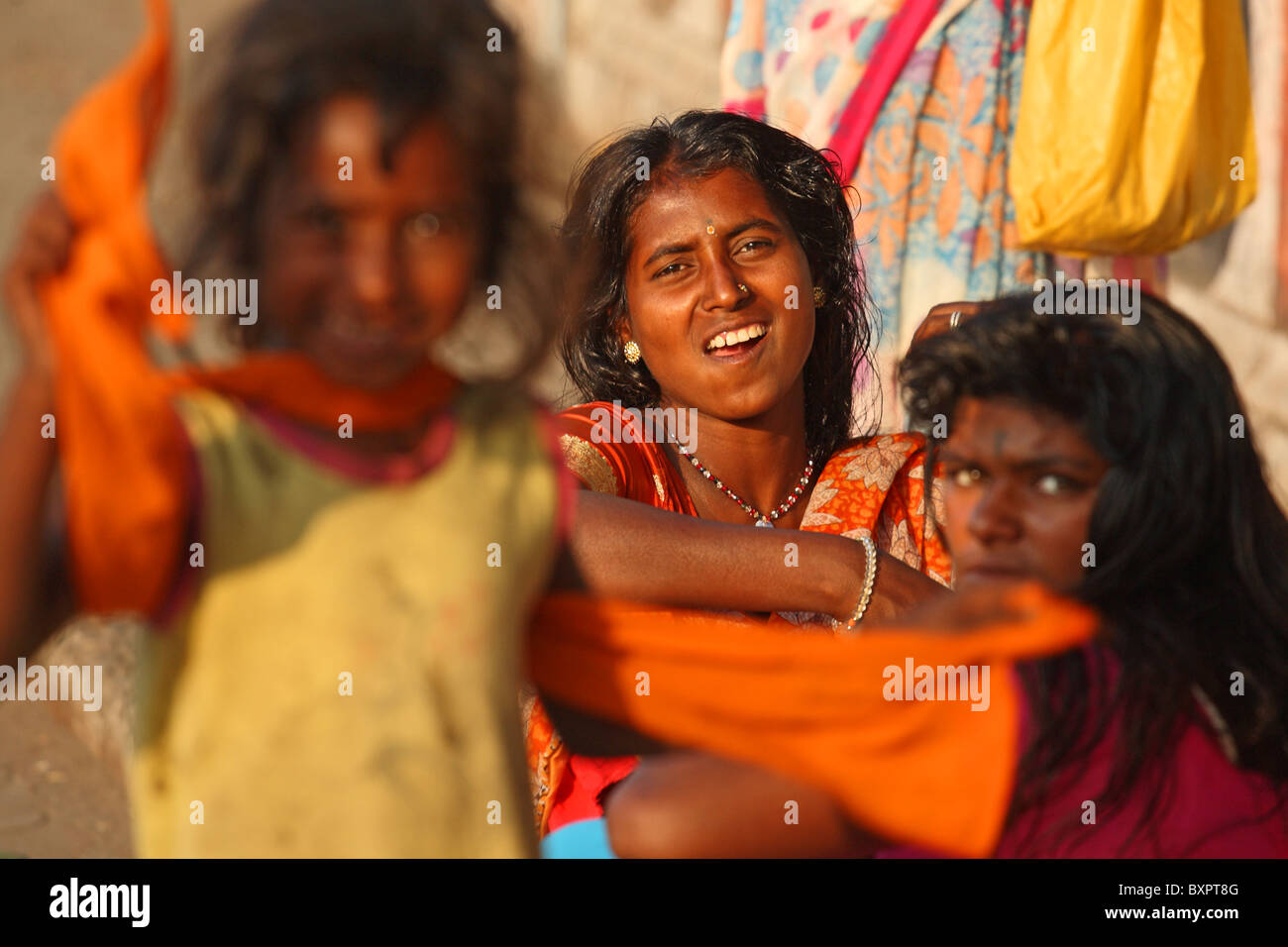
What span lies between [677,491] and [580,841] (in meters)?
0.87

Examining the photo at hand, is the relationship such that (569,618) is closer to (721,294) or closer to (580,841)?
(580,841)

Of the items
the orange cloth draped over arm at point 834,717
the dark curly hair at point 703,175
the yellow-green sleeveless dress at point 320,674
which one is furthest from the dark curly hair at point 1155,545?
the dark curly hair at point 703,175

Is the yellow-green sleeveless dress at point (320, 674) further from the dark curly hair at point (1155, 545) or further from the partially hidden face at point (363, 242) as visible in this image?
the dark curly hair at point (1155, 545)

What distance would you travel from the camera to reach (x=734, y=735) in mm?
1313

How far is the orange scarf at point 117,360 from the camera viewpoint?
3.50ft

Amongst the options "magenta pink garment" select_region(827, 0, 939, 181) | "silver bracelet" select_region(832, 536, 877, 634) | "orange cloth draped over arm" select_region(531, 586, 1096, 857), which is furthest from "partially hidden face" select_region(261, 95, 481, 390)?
"magenta pink garment" select_region(827, 0, 939, 181)

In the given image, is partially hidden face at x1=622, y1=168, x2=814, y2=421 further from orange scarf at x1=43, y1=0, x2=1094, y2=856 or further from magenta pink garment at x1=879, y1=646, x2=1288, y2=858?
orange scarf at x1=43, y1=0, x2=1094, y2=856

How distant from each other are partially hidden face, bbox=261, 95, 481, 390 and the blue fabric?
28.7 inches

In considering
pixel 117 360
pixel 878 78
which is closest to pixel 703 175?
pixel 878 78

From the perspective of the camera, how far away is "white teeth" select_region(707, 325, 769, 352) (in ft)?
8.34

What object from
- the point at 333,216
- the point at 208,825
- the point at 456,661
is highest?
the point at 333,216
